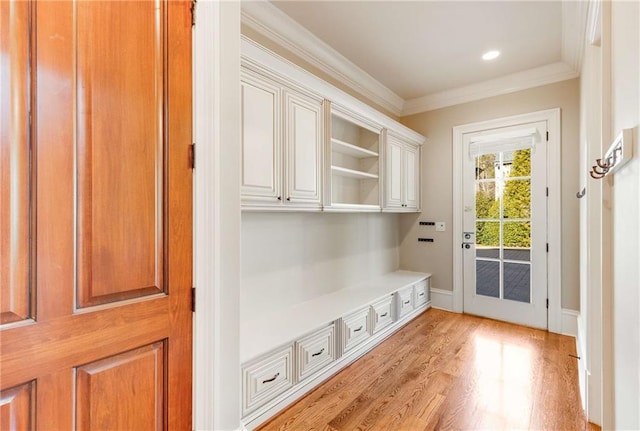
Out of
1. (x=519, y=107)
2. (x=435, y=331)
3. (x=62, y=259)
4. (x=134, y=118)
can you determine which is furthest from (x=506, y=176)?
(x=62, y=259)

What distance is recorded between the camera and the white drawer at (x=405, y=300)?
3306 mm

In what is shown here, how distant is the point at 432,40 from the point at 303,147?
159cm

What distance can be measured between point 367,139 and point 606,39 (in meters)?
2.14

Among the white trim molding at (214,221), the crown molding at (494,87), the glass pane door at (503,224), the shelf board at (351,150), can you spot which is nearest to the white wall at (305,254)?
the shelf board at (351,150)

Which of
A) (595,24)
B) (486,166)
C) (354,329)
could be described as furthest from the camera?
(486,166)

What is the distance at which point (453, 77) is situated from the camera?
3.43 meters

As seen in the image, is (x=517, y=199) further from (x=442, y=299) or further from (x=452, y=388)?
(x=452, y=388)

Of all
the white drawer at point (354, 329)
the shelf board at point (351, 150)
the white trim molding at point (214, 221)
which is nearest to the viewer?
the white trim molding at point (214, 221)

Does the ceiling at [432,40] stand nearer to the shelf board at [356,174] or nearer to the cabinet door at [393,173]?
the cabinet door at [393,173]

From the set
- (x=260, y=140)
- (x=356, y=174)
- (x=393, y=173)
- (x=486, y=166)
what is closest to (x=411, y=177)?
(x=393, y=173)

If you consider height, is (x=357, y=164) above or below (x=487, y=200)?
above

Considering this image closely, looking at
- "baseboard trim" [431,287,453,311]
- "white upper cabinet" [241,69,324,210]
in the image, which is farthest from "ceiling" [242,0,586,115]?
"baseboard trim" [431,287,453,311]

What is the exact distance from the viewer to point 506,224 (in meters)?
3.51

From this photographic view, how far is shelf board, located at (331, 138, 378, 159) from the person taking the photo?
285 cm
